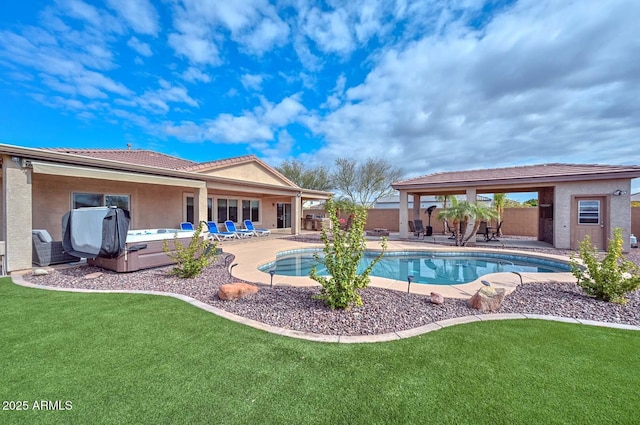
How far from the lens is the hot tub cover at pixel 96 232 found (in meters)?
7.52

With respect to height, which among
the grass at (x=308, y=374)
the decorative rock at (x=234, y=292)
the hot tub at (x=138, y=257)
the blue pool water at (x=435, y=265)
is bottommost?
the blue pool water at (x=435, y=265)

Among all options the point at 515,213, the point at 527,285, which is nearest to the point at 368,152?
the point at 515,213

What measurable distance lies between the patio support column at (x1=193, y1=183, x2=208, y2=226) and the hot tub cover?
16.9ft

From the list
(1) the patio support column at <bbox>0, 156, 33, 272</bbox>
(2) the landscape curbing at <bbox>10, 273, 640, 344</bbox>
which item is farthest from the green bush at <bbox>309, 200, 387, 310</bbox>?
(1) the patio support column at <bbox>0, 156, 33, 272</bbox>

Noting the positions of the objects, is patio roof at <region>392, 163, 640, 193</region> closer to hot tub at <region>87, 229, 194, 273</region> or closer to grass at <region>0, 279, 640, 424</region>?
grass at <region>0, 279, 640, 424</region>

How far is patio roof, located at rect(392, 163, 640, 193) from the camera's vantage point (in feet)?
41.9

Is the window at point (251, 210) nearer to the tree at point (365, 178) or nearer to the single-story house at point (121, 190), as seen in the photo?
the single-story house at point (121, 190)

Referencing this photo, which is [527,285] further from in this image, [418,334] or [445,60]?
[445,60]

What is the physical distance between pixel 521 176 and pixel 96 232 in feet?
62.1

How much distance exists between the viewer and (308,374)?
3.07m

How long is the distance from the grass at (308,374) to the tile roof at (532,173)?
12.5 metres

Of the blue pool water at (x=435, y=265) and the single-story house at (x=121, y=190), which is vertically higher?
the single-story house at (x=121, y=190)

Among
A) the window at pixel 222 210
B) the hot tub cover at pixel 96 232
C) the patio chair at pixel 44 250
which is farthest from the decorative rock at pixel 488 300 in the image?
the window at pixel 222 210

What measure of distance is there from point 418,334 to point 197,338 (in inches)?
128
